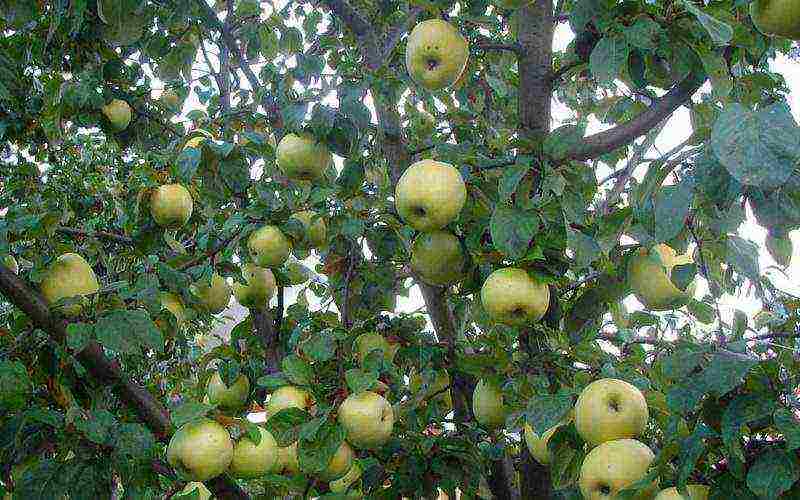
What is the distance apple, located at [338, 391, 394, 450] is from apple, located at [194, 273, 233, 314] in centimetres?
79

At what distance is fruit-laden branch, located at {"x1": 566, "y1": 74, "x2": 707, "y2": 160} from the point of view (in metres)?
1.48

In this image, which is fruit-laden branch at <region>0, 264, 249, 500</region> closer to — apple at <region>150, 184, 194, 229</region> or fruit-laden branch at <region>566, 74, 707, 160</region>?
apple at <region>150, 184, 194, 229</region>

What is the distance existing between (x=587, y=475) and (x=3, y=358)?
1.14 meters

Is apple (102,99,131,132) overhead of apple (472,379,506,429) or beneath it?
overhead

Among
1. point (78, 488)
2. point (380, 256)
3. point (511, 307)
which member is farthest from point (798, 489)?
point (78, 488)

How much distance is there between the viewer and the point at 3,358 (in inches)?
54.1

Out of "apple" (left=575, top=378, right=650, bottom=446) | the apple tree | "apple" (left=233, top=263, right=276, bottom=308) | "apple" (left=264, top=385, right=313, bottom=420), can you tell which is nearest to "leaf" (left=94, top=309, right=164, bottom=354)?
the apple tree

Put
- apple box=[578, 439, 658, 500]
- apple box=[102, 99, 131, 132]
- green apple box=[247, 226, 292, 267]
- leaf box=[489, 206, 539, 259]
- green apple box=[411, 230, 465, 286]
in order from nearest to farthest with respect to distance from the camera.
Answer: apple box=[578, 439, 658, 500] → leaf box=[489, 206, 539, 259] → green apple box=[411, 230, 465, 286] → green apple box=[247, 226, 292, 267] → apple box=[102, 99, 131, 132]

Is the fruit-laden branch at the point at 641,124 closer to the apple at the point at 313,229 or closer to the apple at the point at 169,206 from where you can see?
the apple at the point at 313,229

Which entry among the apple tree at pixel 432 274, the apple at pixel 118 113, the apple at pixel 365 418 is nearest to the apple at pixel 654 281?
the apple tree at pixel 432 274

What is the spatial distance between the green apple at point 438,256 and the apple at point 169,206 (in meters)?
0.70

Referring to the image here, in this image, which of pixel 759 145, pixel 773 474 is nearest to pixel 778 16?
pixel 759 145

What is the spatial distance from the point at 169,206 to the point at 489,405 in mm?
998

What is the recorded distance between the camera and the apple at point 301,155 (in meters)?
1.78
